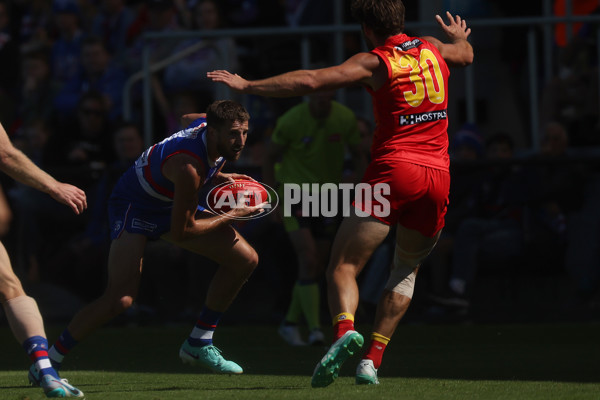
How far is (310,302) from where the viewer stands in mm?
9977

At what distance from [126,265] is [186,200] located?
689 millimetres

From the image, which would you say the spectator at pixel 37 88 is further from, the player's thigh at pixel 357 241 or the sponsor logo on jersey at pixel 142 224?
the player's thigh at pixel 357 241

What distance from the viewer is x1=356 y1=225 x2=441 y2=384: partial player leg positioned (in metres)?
6.65

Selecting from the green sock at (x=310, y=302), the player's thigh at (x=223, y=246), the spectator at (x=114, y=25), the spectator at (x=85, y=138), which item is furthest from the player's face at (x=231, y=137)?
the spectator at (x=114, y=25)

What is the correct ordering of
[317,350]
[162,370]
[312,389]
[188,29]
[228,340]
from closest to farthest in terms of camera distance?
[312,389] → [162,370] → [317,350] → [228,340] → [188,29]

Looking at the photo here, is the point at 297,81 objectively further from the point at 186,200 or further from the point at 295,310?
the point at 295,310

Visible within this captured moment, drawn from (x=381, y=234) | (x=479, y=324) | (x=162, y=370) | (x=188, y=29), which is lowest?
(x=479, y=324)

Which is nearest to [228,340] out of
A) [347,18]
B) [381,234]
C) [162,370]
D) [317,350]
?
[317,350]

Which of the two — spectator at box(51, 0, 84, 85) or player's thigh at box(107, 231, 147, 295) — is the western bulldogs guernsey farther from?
spectator at box(51, 0, 84, 85)

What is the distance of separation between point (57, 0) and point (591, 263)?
7932 mm

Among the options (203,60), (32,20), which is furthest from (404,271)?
(32,20)

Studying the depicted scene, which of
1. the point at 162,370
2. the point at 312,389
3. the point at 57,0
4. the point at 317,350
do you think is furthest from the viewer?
the point at 57,0

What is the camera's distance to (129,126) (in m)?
11.7

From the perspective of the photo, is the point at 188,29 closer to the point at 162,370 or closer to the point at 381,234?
the point at 162,370
